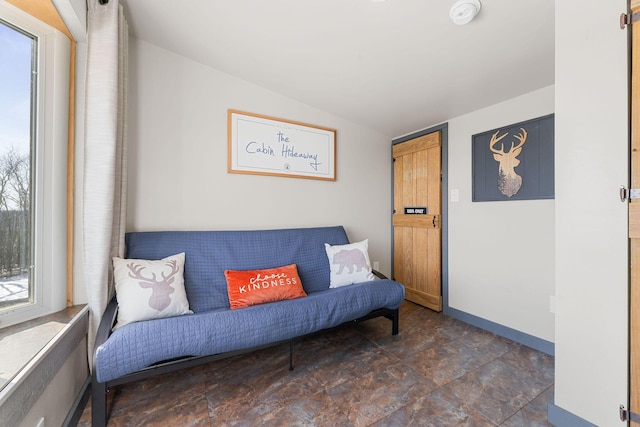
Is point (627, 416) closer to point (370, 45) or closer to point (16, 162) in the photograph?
point (370, 45)

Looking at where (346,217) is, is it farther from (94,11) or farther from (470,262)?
(94,11)

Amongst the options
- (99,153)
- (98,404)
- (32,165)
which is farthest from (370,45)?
(98,404)

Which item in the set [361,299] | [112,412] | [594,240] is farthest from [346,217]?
[112,412]

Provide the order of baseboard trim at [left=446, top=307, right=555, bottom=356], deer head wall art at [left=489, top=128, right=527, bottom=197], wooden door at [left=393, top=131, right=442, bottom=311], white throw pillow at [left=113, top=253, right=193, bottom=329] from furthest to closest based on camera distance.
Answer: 1. wooden door at [left=393, top=131, right=442, bottom=311]
2. deer head wall art at [left=489, top=128, right=527, bottom=197]
3. baseboard trim at [left=446, top=307, right=555, bottom=356]
4. white throw pillow at [left=113, top=253, right=193, bottom=329]

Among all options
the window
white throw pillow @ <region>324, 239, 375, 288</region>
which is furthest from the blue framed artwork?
the window

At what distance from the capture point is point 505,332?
7.39 feet

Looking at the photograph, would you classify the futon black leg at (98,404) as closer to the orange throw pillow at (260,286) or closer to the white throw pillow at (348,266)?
the orange throw pillow at (260,286)

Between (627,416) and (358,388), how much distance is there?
47.2 inches

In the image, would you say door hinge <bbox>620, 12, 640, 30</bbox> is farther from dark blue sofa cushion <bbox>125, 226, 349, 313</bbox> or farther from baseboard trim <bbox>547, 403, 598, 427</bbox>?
dark blue sofa cushion <bbox>125, 226, 349, 313</bbox>

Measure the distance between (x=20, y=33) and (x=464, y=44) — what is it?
2462 mm

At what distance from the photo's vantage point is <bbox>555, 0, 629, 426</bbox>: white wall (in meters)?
1.12

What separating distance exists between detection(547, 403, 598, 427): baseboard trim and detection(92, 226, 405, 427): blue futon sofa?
1.00 meters

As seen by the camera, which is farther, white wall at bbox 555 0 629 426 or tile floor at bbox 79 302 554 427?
tile floor at bbox 79 302 554 427

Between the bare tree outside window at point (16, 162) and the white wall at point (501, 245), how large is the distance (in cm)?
315
